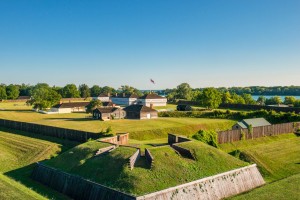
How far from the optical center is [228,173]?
23031 mm

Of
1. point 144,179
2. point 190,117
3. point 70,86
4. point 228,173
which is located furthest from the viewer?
point 70,86

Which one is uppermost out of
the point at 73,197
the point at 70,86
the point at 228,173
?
the point at 70,86

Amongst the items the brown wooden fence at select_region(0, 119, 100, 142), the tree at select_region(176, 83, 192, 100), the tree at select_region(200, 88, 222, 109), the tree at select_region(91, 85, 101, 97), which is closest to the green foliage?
the brown wooden fence at select_region(0, 119, 100, 142)

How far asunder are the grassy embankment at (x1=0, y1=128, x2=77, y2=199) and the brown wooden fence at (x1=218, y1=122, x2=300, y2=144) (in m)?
19.8

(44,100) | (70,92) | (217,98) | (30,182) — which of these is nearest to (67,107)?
(44,100)

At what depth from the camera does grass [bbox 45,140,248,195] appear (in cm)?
1994

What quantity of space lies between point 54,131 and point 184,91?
8975 cm

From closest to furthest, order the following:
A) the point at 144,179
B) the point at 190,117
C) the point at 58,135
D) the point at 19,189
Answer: the point at 144,179, the point at 19,189, the point at 58,135, the point at 190,117

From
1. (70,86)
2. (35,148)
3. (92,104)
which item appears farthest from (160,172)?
(70,86)

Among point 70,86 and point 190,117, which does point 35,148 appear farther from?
point 70,86

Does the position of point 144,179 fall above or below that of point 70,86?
below

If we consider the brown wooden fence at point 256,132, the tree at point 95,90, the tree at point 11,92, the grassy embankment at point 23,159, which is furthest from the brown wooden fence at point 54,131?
the tree at point 95,90

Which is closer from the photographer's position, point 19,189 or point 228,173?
point 19,189

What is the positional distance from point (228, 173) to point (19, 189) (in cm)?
1657
